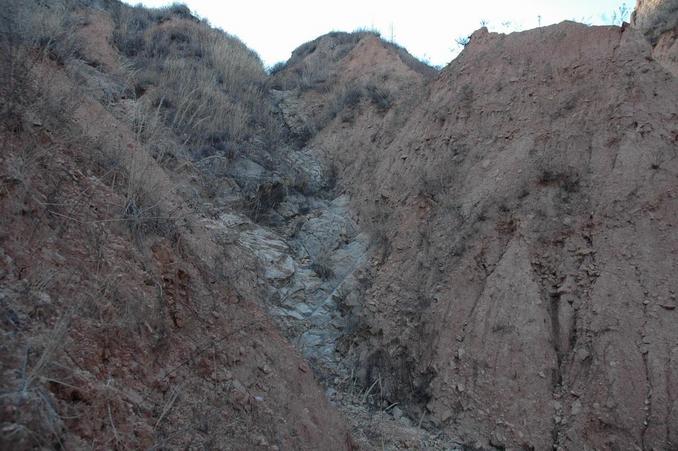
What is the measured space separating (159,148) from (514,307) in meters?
4.70

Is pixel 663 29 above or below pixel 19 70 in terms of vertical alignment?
above

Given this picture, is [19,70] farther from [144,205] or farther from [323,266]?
[323,266]

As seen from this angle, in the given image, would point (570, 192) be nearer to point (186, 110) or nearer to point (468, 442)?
point (468, 442)

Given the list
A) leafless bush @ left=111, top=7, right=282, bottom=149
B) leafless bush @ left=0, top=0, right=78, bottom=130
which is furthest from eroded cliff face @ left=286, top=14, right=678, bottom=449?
leafless bush @ left=0, top=0, right=78, bottom=130

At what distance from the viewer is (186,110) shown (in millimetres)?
8055

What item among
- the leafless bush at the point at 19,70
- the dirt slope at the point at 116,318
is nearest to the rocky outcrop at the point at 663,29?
the dirt slope at the point at 116,318

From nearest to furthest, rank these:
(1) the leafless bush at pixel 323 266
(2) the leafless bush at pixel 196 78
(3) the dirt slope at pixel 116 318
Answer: (3) the dirt slope at pixel 116 318 < (1) the leafless bush at pixel 323 266 < (2) the leafless bush at pixel 196 78

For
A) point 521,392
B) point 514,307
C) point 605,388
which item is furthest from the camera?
point 514,307

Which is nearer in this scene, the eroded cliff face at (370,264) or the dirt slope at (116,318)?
the dirt slope at (116,318)

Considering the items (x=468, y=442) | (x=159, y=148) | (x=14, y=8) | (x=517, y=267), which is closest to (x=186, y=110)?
(x=159, y=148)

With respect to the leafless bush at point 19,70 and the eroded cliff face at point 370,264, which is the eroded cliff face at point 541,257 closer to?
the eroded cliff face at point 370,264

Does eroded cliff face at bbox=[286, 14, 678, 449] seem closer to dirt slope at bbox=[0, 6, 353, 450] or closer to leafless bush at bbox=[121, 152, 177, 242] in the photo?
dirt slope at bbox=[0, 6, 353, 450]

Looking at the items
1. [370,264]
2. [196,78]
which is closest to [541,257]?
[370,264]

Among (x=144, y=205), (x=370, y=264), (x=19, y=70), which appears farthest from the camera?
(x=370, y=264)
